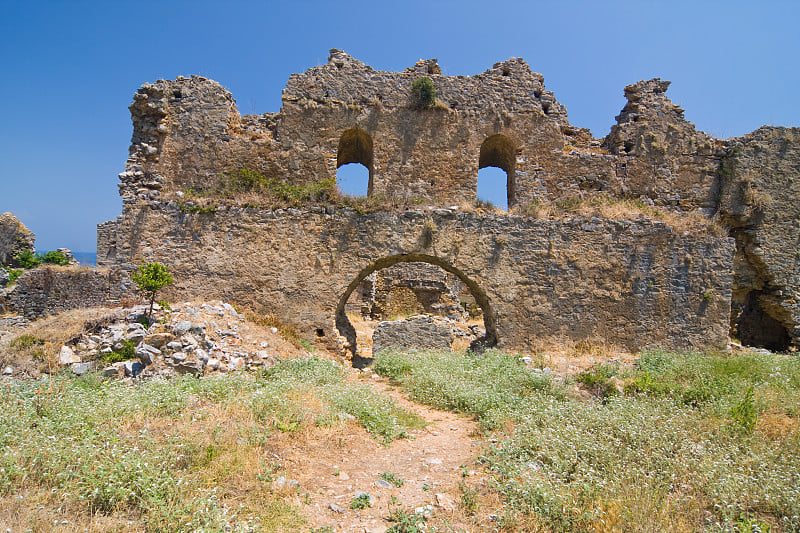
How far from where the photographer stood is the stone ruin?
10.3 m

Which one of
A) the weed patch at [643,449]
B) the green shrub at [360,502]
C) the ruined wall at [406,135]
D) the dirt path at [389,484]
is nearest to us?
the weed patch at [643,449]

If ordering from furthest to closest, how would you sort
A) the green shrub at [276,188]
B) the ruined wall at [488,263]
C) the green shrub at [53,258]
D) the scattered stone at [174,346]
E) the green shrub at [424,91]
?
the green shrub at [53,258], the green shrub at [424,91], the green shrub at [276,188], the ruined wall at [488,263], the scattered stone at [174,346]

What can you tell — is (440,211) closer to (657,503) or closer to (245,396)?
(245,396)

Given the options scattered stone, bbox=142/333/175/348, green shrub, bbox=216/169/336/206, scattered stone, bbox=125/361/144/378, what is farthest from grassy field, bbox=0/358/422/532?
green shrub, bbox=216/169/336/206

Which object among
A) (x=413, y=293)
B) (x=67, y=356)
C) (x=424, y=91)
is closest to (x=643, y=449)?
(x=67, y=356)

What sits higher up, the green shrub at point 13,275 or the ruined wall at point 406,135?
the ruined wall at point 406,135

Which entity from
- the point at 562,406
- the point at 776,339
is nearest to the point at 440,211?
the point at 562,406

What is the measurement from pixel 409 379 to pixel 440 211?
3.87 meters

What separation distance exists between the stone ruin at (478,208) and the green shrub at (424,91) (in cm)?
14

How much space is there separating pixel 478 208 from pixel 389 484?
7440mm

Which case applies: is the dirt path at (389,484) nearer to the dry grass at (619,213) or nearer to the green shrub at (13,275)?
the dry grass at (619,213)

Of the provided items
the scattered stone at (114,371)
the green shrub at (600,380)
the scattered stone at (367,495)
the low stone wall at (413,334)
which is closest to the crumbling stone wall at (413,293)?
the low stone wall at (413,334)

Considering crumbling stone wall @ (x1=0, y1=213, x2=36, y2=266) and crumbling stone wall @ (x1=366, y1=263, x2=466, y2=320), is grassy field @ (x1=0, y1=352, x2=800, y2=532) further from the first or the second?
crumbling stone wall @ (x1=0, y1=213, x2=36, y2=266)

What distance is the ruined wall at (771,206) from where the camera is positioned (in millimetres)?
12469
